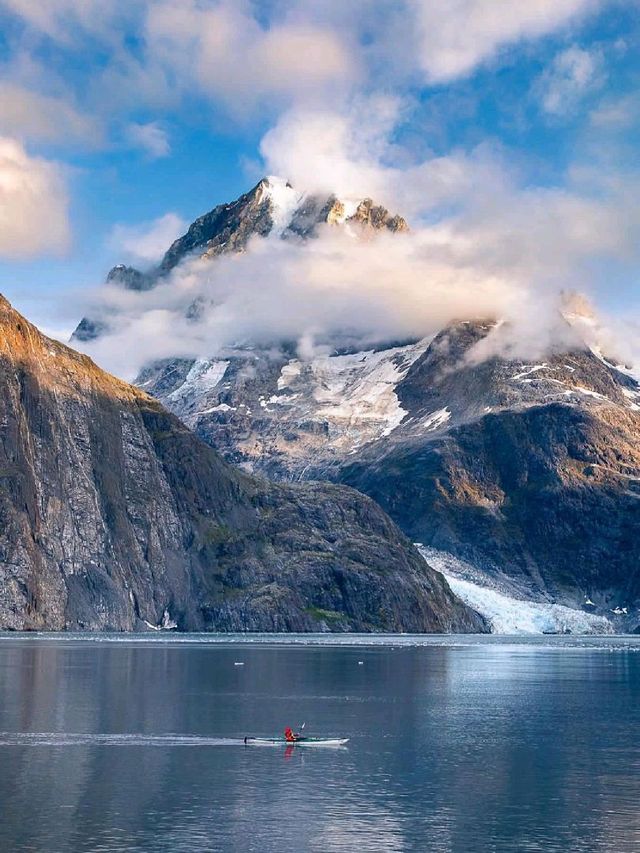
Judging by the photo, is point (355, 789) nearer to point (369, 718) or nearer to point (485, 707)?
point (369, 718)

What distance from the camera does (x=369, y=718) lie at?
122125mm

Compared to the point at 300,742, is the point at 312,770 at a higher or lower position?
lower

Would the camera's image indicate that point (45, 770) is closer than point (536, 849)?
No

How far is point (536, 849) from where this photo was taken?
64.9 m

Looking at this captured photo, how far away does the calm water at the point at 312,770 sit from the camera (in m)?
67.5

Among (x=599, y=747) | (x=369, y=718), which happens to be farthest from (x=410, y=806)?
(x=369, y=718)

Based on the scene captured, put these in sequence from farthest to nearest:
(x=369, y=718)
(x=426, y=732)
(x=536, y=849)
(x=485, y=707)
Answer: (x=485, y=707)
(x=369, y=718)
(x=426, y=732)
(x=536, y=849)

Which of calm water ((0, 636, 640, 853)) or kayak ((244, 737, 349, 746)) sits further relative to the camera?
kayak ((244, 737, 349, 746))

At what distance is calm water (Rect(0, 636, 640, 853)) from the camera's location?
2657 inches

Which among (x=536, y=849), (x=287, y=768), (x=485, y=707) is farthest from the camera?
(x=485, y=707)

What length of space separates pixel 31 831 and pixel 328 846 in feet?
50.4

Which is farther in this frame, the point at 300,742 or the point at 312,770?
the point at 300,742

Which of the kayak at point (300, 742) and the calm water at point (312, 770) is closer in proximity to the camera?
the calm water at point (312, 770)

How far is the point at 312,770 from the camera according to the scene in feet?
293
